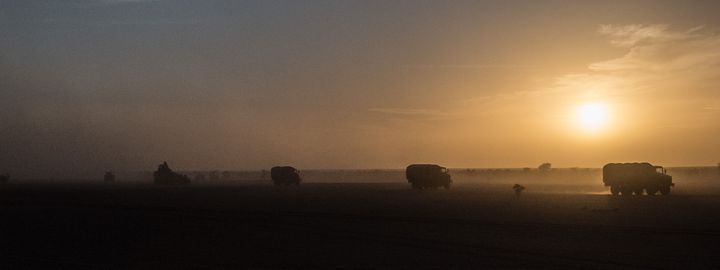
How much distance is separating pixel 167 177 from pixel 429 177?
168 ft

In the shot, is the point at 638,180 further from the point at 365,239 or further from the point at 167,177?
the point at 167,177

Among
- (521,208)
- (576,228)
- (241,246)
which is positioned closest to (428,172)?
(521,208)

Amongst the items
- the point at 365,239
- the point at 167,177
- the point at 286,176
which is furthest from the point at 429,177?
the point at 365,239

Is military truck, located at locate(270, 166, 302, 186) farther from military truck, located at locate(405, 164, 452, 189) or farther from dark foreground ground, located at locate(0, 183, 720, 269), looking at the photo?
dark foreground ground, located at locate(0, 183, 720, 269)

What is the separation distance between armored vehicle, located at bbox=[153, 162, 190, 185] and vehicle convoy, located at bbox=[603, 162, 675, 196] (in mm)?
72029

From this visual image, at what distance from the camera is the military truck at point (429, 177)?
7838cm

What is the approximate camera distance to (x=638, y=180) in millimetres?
57781

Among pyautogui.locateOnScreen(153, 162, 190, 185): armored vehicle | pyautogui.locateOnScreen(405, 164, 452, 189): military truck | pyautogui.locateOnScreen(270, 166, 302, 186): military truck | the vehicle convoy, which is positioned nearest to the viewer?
the vehicle convoy

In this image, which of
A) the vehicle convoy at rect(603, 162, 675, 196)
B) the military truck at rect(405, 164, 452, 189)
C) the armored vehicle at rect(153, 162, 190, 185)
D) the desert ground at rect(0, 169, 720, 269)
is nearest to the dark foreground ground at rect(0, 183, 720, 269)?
the desert ground at rect(0, 169, 720, 269)

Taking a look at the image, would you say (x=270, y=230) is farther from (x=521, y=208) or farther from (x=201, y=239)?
(x=521, y=208)

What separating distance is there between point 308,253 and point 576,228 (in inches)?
453

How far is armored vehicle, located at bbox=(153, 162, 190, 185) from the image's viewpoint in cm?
11263

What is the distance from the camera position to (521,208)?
38.9 meters

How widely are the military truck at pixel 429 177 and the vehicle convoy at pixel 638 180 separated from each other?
73.3ft
